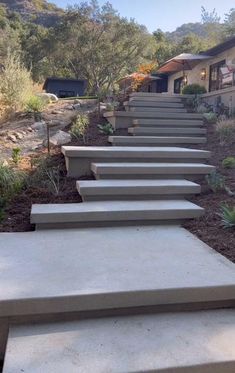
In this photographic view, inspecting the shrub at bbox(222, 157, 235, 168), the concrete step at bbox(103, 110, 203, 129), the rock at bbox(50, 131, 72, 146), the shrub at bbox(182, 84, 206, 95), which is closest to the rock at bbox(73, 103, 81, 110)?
the concrete step at bbox(103, 110, 203, 129)

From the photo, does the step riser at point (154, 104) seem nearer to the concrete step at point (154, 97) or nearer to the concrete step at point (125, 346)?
the concrete step at point (154, 97)

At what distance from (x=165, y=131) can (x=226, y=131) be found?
3.23 ft

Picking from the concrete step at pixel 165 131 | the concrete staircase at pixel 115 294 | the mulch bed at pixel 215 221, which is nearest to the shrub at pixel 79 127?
the concrete step at pixel 165 131

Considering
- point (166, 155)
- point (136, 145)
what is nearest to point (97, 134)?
point (136, 145)

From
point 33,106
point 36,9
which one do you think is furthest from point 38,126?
point 36,9

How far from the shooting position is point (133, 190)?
10.6 feet

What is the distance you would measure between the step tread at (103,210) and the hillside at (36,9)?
87.6ft

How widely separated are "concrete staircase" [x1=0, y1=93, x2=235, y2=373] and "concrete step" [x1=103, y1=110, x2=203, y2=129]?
10.2ft

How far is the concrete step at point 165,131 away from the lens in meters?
5.64

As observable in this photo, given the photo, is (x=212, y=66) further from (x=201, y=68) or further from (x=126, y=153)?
(x=126, y=153)

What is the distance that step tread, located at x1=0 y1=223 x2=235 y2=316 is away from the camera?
A: 171 cm

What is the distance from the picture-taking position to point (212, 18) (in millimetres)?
21859

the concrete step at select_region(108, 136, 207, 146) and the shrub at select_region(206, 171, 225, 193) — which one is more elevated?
the concrete step at select_region(108, 136, 207, 146)

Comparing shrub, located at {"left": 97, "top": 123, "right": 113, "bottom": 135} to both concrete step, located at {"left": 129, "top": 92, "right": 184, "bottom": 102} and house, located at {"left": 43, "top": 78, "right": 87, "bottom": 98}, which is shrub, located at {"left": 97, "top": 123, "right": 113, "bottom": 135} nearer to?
concrete step, located at {"left": 129, "top": 92, "right": 184, "bottom": 102}
